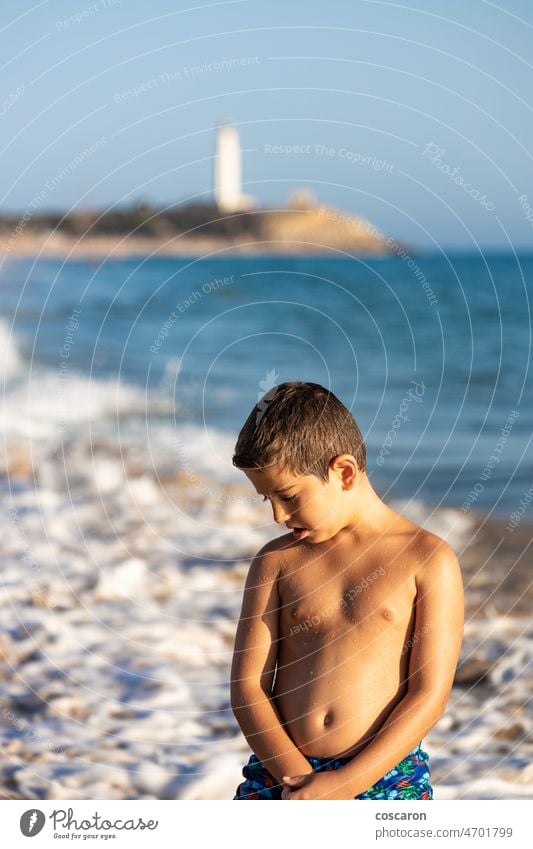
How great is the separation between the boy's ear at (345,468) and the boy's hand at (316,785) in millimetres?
440

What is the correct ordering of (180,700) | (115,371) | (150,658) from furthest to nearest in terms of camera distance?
(115,371)
(150,658)
(180,700)

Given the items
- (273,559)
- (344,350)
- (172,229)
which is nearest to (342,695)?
(273,559)

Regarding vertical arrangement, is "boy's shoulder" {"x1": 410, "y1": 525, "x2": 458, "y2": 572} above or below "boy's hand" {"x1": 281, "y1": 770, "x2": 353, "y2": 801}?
above

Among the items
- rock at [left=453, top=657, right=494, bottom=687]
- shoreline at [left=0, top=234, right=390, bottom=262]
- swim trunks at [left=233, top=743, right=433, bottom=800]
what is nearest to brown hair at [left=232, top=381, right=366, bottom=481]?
swim trunks at [left=233, top=743, right=433, bottom=800]

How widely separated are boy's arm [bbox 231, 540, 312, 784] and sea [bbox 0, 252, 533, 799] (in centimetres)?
32

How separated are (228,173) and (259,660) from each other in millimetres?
5759

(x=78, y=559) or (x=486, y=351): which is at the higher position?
(x=486, y=351)

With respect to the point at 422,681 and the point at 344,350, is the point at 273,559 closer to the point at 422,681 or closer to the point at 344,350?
the point at 422,681

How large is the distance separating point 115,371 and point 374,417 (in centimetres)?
287

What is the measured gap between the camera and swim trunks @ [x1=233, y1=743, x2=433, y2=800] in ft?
5.74

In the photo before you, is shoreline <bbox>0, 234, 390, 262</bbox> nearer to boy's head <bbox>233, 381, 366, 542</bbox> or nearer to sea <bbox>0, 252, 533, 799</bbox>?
sea <bbox>0, 252, 533, 799</bbox>
